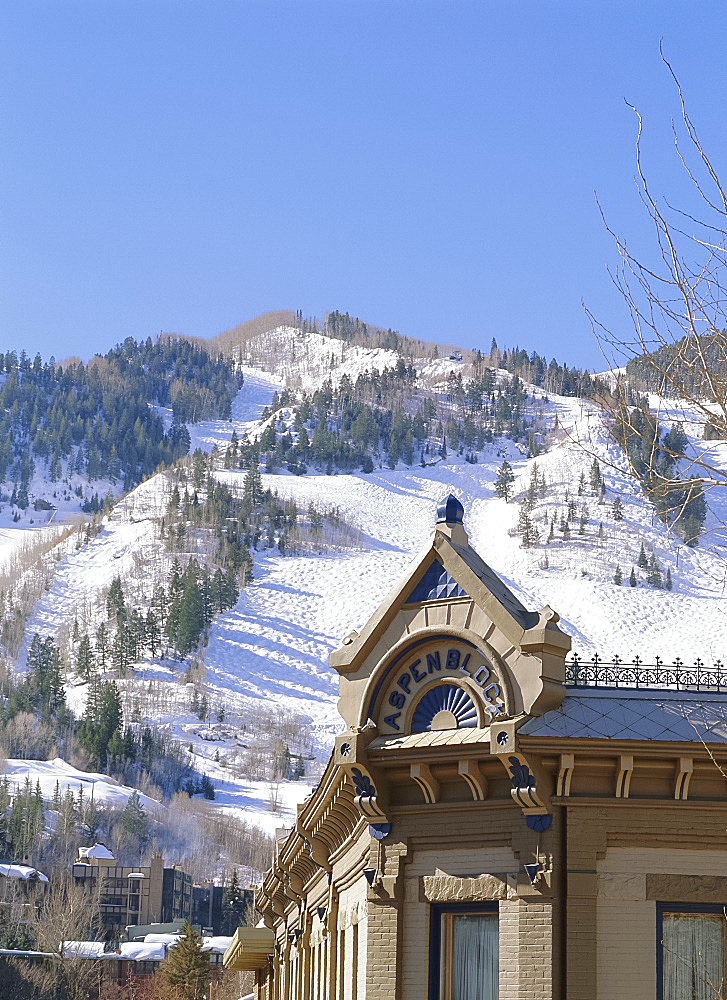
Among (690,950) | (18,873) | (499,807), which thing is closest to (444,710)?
(499,807)

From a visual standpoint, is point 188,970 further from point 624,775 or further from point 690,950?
point 624,775

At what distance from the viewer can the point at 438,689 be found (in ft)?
67.4

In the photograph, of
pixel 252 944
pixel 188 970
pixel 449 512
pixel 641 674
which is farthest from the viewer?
pixel 188 970

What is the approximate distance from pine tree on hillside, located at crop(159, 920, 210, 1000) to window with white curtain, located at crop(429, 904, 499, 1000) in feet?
264

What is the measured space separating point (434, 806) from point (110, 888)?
16147cm

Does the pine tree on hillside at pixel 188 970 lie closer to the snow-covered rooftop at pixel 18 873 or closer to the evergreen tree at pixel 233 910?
the snow-covered rooftop at pixel 18 873

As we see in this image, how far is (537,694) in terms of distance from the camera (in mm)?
19266

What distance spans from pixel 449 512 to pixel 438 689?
8.71 feet

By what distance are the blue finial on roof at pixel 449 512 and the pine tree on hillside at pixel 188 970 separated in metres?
80.6

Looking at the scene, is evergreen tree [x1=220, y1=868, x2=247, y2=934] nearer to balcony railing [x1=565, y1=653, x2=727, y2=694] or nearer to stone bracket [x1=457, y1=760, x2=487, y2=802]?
balcony railing [x1=565, y1=653, x2=727, y2=694]

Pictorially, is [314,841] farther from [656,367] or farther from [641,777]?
[656,367]

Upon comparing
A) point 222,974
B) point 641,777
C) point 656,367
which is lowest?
point 222,974

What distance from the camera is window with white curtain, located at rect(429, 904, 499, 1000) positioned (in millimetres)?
19281

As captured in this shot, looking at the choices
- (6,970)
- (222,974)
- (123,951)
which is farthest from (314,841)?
(123,951)
